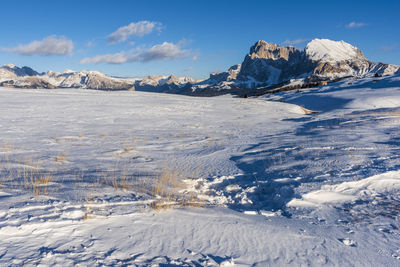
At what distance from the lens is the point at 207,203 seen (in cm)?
441

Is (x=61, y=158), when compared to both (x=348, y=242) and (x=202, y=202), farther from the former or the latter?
(x=348, y=242)

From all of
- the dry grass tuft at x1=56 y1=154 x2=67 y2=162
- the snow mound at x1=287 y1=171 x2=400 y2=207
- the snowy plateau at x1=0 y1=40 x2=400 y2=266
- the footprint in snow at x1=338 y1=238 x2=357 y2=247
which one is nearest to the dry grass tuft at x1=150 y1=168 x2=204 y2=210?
the snowy plateau at x1=0 y1=40 x2=400 y2=266

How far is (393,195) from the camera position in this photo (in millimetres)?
4207

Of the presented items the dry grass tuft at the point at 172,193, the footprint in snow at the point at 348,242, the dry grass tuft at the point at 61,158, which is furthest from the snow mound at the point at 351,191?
the dry grass tuft at the point at 61,158

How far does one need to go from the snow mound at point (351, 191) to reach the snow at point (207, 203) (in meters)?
0.02

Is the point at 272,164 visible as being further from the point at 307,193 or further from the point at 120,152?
the point at 120,152

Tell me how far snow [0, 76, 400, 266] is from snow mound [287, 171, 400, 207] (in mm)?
18

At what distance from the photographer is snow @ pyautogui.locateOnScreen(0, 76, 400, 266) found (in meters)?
2.71

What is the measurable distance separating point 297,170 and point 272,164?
77 cm

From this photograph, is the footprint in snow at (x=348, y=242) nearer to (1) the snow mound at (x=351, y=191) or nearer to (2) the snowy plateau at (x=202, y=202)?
(2) the snowy plateau at (x=202, y=202)

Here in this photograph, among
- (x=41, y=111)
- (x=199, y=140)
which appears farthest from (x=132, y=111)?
(x=199, y=140)

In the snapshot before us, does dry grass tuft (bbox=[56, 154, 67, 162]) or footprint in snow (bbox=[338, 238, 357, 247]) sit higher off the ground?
footprint in snow (bbox=[338, 238, 357, 247])

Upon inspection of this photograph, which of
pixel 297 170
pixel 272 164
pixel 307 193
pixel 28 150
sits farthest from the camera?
pixel 28 150

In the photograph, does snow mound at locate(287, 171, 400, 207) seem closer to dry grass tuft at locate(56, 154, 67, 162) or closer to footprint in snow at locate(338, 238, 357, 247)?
footprint in snow at locate(338, 238, 357, 247)
